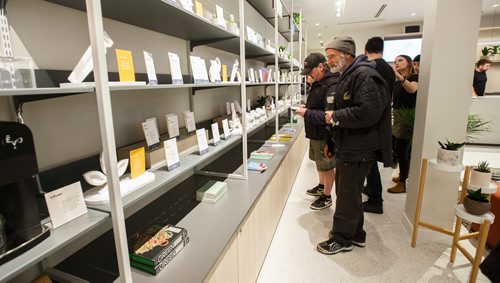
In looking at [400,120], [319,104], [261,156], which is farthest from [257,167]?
[400,120]

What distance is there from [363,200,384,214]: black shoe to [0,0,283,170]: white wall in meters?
2.39

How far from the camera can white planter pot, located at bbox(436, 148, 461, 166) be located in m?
1.99

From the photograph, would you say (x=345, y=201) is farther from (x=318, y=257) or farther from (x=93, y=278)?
(x=93, y=278)

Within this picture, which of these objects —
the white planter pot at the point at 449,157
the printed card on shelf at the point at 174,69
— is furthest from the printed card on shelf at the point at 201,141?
the white planter pot at the point at 449,157

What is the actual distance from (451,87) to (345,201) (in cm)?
125

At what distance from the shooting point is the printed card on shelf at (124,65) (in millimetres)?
1000

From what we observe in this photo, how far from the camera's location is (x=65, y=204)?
0.86 metres

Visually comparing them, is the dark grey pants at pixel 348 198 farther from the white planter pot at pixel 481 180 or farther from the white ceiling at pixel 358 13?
the white ceiling at pixel 358 13

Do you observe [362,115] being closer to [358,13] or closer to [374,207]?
[374,207]

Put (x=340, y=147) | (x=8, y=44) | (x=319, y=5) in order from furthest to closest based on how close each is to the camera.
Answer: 1. (x=319, y=5)
2. (x=340, y=147)
3. (x=8, y=44)

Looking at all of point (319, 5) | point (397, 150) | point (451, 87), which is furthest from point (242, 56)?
point (319, 5)

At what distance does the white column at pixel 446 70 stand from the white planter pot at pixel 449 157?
232mm

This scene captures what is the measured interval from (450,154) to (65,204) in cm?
239

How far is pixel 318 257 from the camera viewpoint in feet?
7.21
